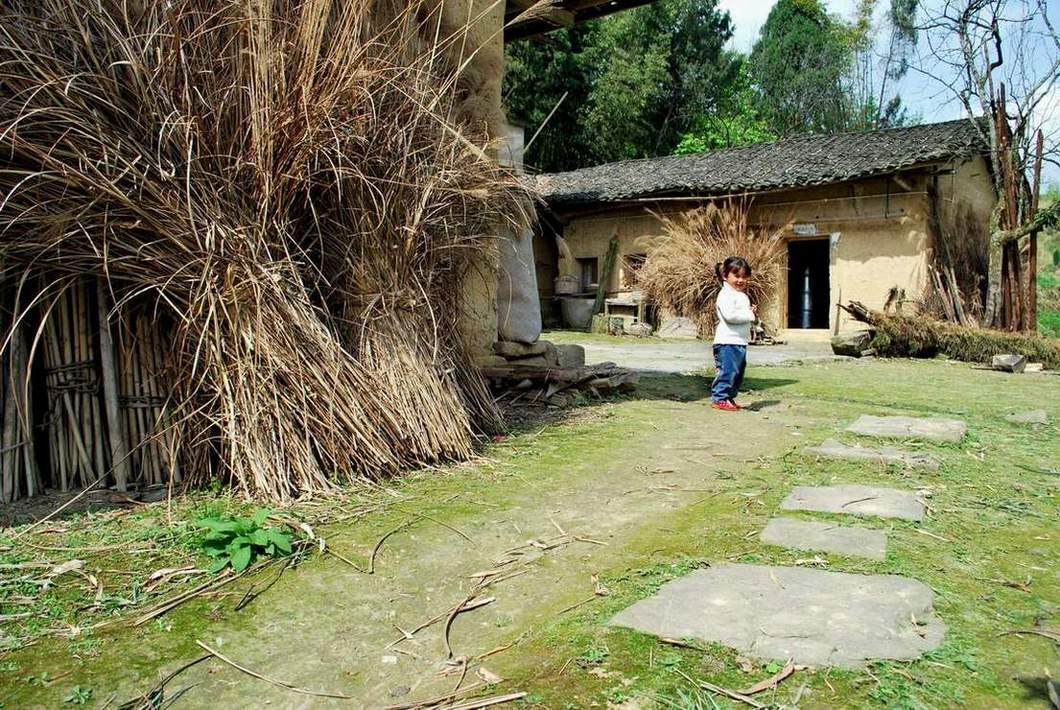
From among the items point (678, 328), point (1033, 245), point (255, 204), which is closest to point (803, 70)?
point (678, 328)

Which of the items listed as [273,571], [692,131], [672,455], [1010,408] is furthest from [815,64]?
[273,571]

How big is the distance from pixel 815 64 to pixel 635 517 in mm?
33728

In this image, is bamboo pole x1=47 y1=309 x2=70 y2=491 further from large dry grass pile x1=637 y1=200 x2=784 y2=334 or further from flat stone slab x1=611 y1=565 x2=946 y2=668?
large dry grass pile x1=637 y1=200 x2=784 y2=334

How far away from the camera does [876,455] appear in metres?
3.75

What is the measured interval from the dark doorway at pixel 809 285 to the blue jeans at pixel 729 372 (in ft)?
48.3

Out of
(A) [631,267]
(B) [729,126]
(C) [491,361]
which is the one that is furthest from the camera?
(B) [729,126]

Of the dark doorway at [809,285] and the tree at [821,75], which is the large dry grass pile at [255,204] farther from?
the tree at [821,75]

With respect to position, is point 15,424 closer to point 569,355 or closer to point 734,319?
point 569,355

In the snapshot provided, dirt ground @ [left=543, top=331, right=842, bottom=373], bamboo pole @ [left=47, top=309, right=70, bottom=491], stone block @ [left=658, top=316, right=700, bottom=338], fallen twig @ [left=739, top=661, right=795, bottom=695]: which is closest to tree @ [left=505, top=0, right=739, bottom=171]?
stone block @ [left=658, top=316, right=700, bottom=338]

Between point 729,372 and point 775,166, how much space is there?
38.9 feet

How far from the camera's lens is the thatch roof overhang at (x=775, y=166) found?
13711 millimetres

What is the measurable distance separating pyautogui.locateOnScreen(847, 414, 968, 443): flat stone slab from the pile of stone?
5.94 feet

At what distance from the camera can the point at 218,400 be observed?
298 cm

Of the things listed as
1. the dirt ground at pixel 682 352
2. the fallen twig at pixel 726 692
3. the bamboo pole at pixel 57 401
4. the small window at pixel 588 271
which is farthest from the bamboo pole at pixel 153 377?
the small window at pixel 588 271
